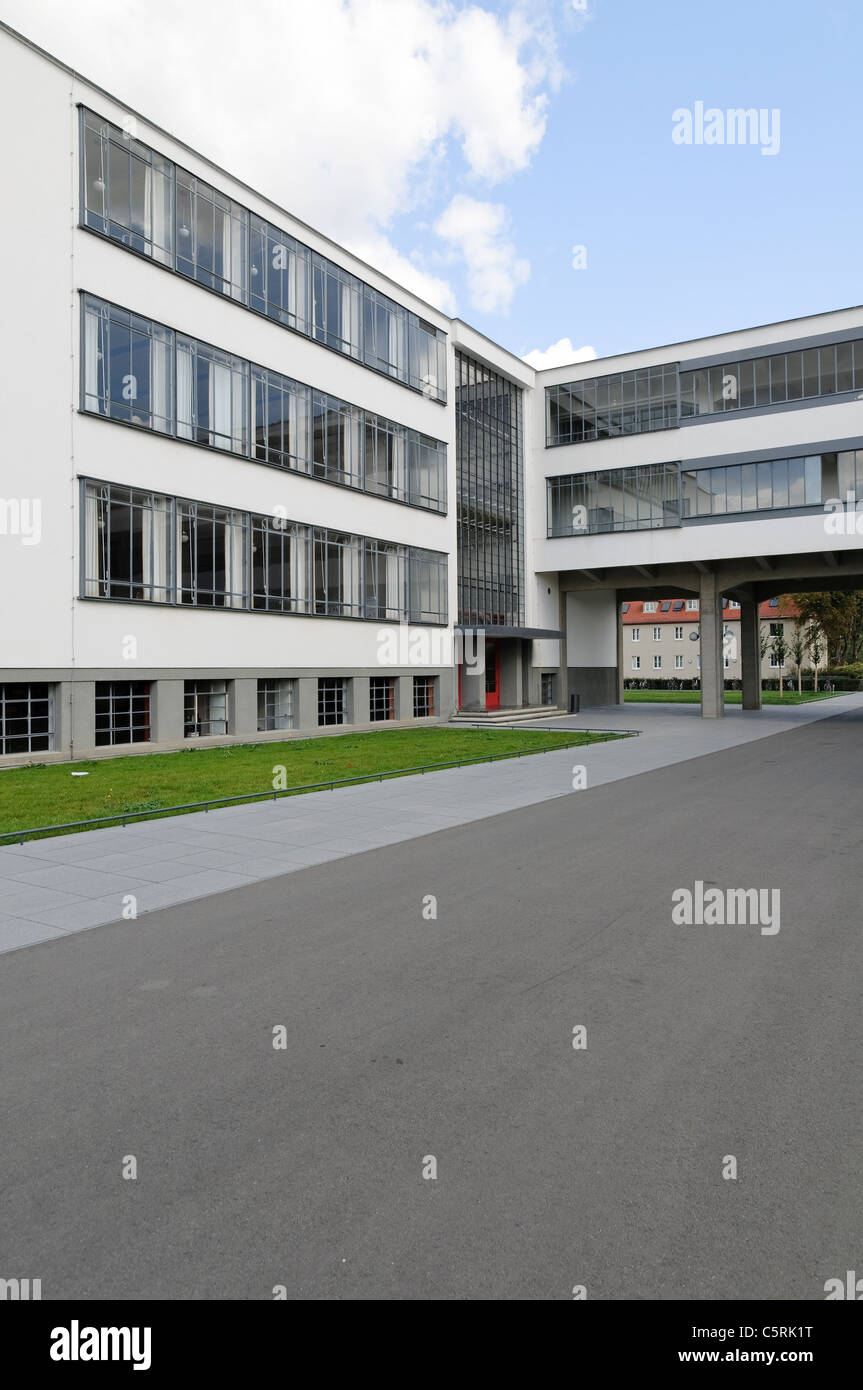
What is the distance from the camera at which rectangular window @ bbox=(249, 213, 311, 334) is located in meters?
27.0

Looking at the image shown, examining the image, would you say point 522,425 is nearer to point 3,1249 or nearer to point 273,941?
point 273,941

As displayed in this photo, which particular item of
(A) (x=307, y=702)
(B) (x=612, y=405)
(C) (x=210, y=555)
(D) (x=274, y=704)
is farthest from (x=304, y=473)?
(B) (x=612, y=405)

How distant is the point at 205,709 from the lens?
25.2m

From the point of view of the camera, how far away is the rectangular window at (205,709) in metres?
24.7

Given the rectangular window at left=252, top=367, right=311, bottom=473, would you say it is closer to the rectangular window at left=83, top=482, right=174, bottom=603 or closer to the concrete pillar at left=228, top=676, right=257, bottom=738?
the rectangular window at left=83, top=482, right=174, bottom=603

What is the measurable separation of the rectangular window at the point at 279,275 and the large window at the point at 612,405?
55.7ft

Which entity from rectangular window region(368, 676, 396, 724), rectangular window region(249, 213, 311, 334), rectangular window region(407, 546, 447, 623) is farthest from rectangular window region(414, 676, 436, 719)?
rectangular window region(249, 213, 311, 334)

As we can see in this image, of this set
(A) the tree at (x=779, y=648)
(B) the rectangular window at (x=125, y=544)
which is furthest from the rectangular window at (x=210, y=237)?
(A) the tree at (x=779, y=648)

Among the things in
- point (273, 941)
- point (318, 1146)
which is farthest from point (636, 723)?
point (318, 1146)

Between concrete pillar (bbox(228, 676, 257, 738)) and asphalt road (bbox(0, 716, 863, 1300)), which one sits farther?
concrete pillar (bbox(228, 676, 257, 738))

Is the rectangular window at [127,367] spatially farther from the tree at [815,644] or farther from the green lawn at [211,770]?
the tree at [815,644]

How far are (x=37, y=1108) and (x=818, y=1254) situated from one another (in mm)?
3731

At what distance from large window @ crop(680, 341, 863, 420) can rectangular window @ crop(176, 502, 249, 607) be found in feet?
73.2

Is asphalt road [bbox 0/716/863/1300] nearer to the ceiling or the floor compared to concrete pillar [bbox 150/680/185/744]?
nearer to the floor
